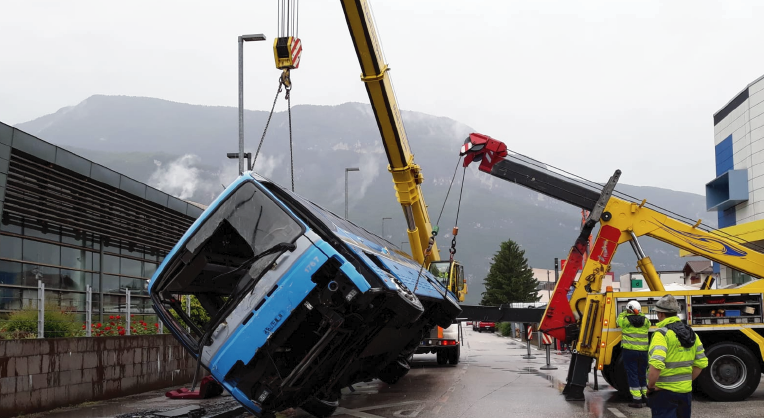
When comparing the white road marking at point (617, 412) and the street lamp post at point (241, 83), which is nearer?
the white road marking at point (617, 412)

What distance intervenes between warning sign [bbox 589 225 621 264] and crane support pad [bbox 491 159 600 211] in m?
0.51

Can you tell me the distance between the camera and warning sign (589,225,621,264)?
13.5m

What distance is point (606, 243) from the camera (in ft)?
44.6

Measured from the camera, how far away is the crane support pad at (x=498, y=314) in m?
17.2

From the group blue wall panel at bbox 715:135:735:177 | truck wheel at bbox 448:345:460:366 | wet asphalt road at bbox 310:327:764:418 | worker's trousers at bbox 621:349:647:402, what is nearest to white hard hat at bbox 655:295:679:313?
wet asphalt road at bbox 310:327:764:418

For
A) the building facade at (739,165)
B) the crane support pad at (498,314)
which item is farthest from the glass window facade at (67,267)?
the building facade at (739,165)

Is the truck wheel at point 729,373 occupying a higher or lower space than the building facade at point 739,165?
lower

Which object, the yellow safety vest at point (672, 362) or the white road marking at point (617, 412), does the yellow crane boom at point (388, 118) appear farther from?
the yellow safety vest at point (672, 362)

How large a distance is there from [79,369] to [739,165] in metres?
39.2

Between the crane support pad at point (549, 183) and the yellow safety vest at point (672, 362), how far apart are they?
282 inches

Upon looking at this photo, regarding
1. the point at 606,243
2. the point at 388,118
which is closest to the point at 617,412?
the point at 606,243

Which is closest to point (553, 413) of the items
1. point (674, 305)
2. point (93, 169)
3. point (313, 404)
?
point (313, 404)

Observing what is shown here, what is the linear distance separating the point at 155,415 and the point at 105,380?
4.14 m

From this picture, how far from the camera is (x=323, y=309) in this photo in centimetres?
751
